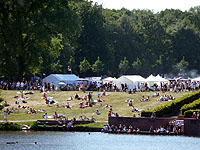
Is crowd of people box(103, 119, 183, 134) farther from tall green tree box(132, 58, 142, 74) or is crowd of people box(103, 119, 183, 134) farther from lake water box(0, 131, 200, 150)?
tall green tree box(132, 58, 142, 74)

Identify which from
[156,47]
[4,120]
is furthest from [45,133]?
[156,47]

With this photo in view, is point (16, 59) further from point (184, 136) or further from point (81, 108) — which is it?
point (184, 136)

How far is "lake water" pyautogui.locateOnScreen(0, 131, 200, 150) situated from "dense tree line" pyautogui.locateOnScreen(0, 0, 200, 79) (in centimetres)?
1744

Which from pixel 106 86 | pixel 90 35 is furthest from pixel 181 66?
pixel 106 86

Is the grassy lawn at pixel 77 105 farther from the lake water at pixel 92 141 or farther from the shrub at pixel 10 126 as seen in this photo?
the lake water at pixel 92 141

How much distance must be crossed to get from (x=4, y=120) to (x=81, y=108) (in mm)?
8889

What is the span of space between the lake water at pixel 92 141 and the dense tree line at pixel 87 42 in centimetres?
1744

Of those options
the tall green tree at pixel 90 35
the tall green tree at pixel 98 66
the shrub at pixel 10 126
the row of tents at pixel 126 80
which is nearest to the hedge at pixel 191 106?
the shrub at pixel 10 126

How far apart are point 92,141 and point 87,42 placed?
238 ft

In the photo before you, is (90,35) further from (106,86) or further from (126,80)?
(106,86)

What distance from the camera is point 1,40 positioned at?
236 feet

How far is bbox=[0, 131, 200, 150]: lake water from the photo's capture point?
141ft

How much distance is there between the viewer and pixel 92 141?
152 feet

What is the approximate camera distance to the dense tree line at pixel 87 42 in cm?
7562
